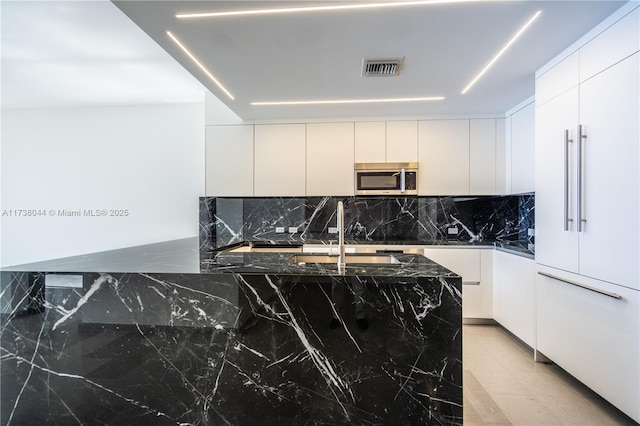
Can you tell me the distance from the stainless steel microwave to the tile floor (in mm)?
1775

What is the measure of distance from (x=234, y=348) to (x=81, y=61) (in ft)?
10.9

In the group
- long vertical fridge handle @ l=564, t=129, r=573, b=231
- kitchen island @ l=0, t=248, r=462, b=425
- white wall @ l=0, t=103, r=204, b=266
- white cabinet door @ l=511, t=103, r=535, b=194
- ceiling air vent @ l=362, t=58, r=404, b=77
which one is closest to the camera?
kitchen island @ l=0, t=248, r=462, b=425

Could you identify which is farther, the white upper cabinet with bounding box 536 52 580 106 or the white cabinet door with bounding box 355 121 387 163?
the white cabinet door with bounding box 355 121 387 163

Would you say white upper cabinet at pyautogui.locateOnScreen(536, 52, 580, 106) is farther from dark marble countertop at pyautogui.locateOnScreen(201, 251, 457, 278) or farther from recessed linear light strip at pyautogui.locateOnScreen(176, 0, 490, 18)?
dark marble countertop at pyautogui.locateOnScreen(201, 251, 457, 278)

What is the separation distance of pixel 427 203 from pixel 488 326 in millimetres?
1562

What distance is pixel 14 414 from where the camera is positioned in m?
1.34

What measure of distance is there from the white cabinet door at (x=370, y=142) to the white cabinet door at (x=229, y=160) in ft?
4.44

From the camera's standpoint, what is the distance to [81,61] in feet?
9.33

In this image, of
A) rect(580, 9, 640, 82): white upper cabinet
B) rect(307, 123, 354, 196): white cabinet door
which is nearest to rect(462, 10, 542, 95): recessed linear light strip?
rect(580, 9, 640, 82): white upper cabinet

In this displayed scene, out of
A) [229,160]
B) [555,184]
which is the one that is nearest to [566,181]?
[555,184]

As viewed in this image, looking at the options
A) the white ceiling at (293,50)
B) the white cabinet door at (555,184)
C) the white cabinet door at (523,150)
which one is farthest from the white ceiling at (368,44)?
the white cabinet door at (555,184)

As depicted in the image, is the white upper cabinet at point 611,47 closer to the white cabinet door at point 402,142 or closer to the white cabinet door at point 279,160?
the white cabinet door at point 402,142

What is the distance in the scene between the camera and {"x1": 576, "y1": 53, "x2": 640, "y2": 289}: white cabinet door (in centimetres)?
155

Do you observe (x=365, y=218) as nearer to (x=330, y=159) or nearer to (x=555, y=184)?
(x=330, y=159)
